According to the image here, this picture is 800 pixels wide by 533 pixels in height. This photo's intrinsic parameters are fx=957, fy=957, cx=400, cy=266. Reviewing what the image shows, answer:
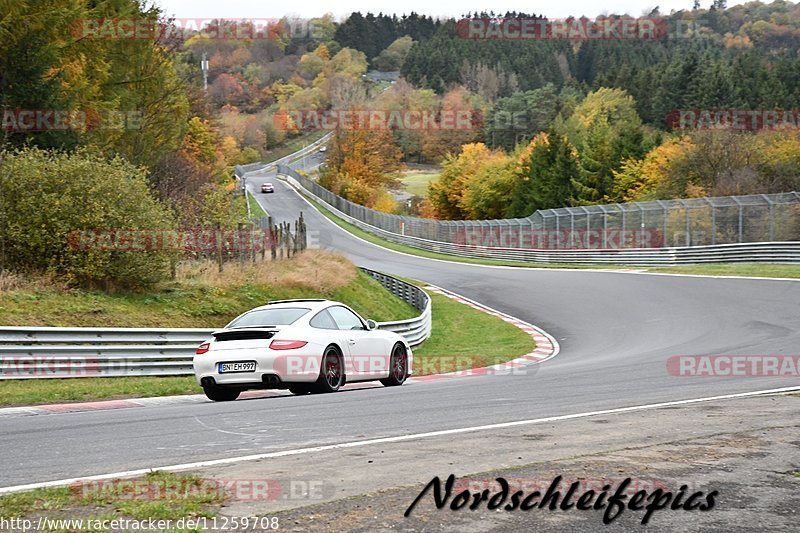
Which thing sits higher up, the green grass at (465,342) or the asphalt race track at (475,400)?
the asphalt race track at (475,400)

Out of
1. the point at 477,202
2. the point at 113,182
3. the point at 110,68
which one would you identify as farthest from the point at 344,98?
the point at 113,182

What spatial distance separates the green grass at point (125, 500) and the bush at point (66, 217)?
48.9 ft

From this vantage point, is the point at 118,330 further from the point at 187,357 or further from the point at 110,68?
the point at 110,68

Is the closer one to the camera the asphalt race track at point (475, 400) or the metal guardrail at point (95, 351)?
the asphalt race track at point (475, 400)

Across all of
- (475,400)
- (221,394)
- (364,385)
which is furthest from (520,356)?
(475,400)

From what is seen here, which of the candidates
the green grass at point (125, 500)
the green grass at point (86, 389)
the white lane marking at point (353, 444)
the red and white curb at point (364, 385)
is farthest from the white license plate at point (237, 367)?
the green grass at point (125, 500)

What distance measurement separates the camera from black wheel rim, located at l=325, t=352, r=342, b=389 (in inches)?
531

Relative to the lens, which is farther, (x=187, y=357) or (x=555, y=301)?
(x=555, y=301)

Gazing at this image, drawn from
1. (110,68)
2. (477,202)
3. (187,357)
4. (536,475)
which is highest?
(110,68)

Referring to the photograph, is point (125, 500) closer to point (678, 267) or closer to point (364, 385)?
point (364, 385)

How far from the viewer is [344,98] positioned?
418ft

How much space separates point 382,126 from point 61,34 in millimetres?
87584

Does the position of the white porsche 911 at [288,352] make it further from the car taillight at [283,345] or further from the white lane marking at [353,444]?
the white lane marking at [353,444]

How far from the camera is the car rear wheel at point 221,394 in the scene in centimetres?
1334
